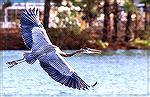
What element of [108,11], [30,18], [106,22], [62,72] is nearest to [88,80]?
[30,18]

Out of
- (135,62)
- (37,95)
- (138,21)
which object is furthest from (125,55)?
(37,95)

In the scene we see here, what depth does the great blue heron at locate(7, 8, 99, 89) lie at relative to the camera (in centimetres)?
377

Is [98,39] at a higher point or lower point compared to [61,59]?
lower

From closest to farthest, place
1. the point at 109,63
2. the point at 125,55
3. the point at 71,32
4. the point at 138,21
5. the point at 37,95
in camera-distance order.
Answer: the point at 37,95 → the point at 109,63 → the point at 125,55 → the point at 71,32 → the point at 138,21

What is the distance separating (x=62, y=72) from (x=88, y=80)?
306cm

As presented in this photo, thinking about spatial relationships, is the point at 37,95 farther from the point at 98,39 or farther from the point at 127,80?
the point at 98,39

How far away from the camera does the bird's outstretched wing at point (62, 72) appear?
146 inches

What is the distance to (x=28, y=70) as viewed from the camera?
7582mm

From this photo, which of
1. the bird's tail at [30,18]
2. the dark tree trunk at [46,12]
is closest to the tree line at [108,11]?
the dark tree trunk at [46,12]

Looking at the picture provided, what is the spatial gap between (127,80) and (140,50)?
4.57 meters

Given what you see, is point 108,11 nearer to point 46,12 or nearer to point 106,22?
point 106,22

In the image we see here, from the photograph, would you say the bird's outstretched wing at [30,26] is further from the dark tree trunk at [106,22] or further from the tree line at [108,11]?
the dark tree trunk at [106,22]

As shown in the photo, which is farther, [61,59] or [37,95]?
[37,95]

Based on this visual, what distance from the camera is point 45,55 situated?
12.9 feet
